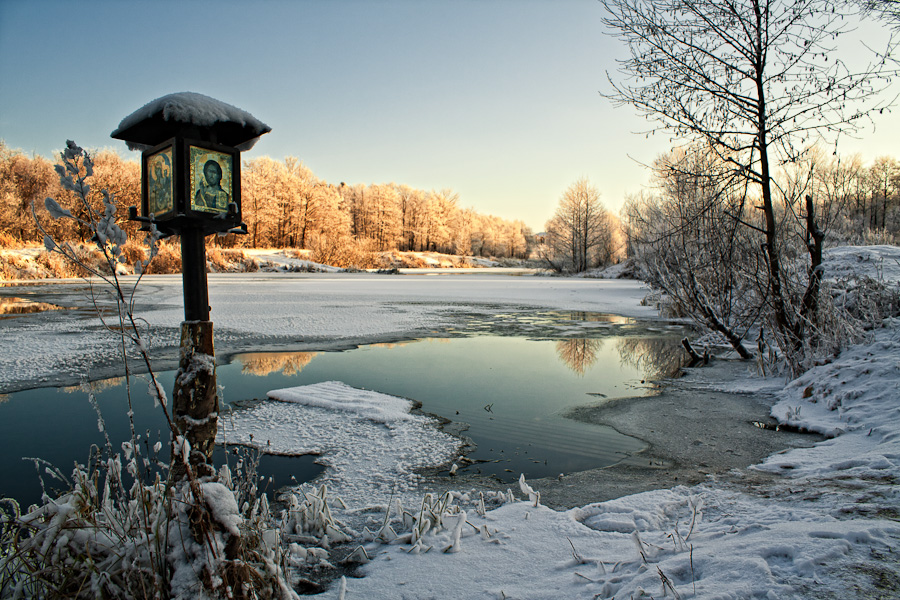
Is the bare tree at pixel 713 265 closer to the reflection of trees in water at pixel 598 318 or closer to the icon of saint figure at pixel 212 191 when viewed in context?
the reflection of trees in water at pixel 598 318

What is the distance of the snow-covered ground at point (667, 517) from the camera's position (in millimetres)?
1782

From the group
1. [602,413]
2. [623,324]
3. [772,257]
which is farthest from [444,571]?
[623,324]

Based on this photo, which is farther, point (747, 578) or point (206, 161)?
point (206, 161)

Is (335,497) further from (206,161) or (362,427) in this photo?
(206,161)

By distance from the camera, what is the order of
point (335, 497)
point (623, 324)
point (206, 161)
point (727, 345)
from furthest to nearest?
point (623, 324)
point (727, 345)
point (335, 497)
point (206, 161)

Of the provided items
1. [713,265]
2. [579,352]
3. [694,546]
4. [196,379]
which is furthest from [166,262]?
[694,546]

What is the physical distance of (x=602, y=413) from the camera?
5.05 metres

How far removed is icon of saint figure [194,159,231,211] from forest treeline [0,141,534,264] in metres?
12.8

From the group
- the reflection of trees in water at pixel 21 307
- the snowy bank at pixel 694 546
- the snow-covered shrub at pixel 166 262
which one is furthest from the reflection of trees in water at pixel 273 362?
the snow-covered shrub at pixel 166 262

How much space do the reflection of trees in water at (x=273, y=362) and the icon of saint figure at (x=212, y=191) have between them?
14.7 feet

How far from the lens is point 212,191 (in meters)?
2.48

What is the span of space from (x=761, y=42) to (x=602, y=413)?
483 centimetres

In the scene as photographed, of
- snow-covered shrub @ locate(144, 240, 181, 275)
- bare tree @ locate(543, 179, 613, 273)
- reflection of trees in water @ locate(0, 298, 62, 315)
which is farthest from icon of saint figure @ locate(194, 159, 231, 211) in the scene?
bare tree @ locate(543, 179, 613, 273)

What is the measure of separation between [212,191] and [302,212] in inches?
2145
